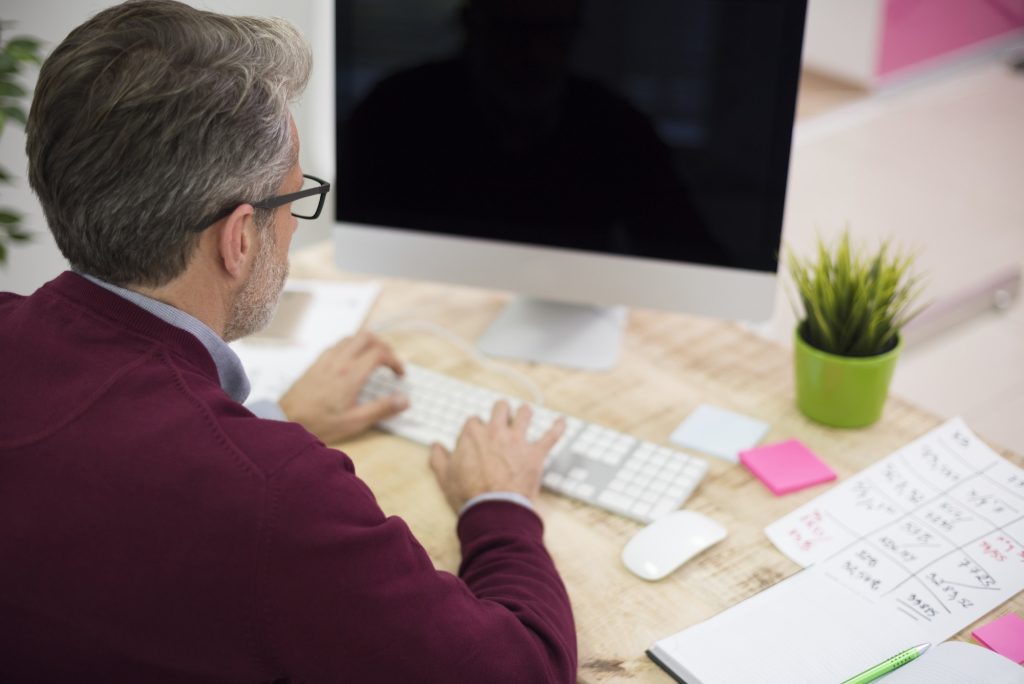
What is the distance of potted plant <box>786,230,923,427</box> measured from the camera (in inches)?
52.1

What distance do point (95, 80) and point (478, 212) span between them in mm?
691

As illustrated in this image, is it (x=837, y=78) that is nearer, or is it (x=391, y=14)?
(x=391, y=14)

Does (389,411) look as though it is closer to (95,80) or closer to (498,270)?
(498,270)

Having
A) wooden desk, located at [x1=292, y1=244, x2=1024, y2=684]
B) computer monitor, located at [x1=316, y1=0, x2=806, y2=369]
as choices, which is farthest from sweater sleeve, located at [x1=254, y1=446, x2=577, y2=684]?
computer monitor, located at [x1=316, y1=0, x2=806, y2=369]

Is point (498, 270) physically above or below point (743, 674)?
above

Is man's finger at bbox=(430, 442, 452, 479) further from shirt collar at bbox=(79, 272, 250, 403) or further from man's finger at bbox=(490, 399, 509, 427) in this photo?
shirt collar at bbox=(79, 272, 250, 403)

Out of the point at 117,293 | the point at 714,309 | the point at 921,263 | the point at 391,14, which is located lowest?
the point at 921,263

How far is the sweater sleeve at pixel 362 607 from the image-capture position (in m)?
0.82

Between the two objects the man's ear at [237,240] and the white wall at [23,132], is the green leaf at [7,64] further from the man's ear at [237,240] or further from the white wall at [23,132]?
the man's ear at [237,240]

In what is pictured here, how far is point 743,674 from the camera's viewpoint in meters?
0.99

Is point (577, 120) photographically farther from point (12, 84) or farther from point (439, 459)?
point (12, 84)

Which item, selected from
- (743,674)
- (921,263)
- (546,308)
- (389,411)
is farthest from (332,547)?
(921,263)

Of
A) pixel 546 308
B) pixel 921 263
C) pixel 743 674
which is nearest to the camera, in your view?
pixel 743 674

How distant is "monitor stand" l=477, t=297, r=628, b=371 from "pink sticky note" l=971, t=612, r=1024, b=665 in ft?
2.07
